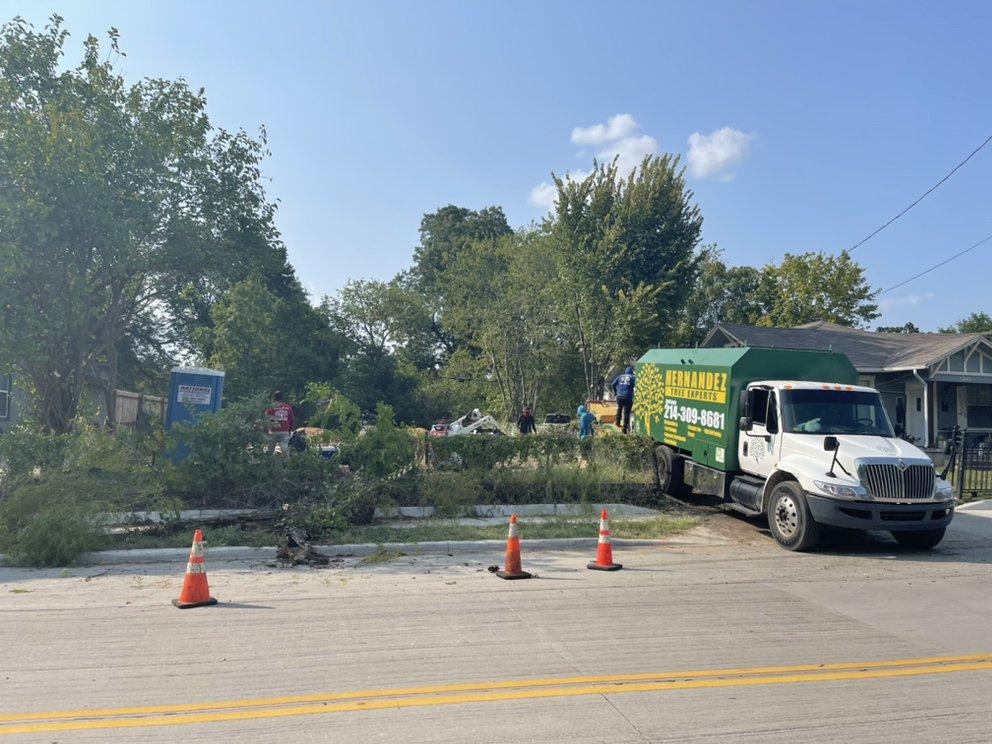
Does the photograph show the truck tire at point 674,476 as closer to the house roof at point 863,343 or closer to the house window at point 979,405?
the house roof at point 863,343

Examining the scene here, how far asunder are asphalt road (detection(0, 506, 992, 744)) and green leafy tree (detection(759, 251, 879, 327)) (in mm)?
33093

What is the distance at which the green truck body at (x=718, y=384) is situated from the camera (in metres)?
13.1

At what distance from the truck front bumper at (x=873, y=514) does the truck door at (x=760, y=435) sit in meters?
1.44

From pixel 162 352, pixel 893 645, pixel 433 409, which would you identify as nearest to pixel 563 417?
pixel 433 409

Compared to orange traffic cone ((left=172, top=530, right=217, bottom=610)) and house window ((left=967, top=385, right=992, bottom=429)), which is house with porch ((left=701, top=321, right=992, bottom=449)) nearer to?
house window ((left=967, top=385, right=992, bottom=429))

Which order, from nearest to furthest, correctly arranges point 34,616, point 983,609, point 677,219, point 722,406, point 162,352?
point 34,616, point 983,609, point 722,406, point 677,219, point 162,352

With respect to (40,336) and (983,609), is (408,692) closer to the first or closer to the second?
(983,609)

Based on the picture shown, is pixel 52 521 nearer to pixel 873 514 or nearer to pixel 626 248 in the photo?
pixel 873 514

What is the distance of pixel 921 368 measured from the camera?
1005 inches

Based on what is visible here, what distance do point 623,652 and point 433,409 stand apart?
136ft

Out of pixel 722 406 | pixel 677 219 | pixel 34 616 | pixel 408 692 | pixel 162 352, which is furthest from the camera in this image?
pixel 162 352

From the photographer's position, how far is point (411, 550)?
10.6 m

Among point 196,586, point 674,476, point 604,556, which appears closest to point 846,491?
point 604,556

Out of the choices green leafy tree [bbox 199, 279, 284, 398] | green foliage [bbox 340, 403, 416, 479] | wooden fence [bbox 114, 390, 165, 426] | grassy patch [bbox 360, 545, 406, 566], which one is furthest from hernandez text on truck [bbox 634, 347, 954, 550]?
green leafy tree [bbox 199, 279, 284, 398]
